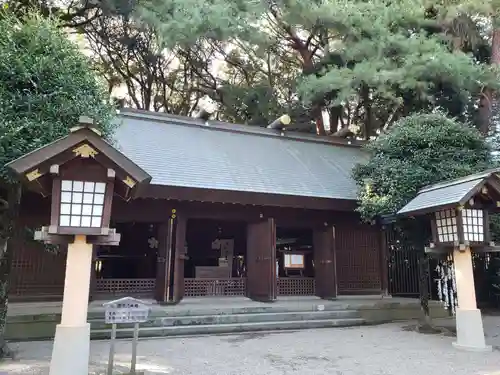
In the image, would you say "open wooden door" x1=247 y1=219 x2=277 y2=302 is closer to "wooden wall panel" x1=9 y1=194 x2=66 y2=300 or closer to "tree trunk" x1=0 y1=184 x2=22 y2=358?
"wooden wall panel" x1=9 y1=194 x2=66 y2=300

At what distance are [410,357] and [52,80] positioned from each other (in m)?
6.47

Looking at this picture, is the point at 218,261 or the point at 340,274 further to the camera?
the point at 218,261

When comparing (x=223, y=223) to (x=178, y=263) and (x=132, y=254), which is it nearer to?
(x=132, y=254)

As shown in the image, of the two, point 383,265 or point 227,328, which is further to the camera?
point 383,265

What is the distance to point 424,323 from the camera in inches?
337

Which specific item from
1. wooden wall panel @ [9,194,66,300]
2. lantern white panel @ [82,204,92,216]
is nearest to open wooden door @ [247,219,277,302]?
wooden wall panel @ [9,194,66,300]

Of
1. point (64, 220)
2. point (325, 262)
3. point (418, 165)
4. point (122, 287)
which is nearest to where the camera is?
point (64, 220)

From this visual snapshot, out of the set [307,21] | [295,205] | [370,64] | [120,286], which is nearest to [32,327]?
[120,286]

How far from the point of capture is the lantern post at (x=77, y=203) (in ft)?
15.6

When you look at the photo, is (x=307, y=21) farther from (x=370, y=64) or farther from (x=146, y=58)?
(x=146, y=58)

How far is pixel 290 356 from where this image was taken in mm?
6180

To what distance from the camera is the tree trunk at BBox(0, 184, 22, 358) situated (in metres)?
5.67

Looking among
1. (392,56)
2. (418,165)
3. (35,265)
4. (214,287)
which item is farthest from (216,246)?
(392,56)

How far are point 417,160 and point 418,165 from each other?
0.11 m
